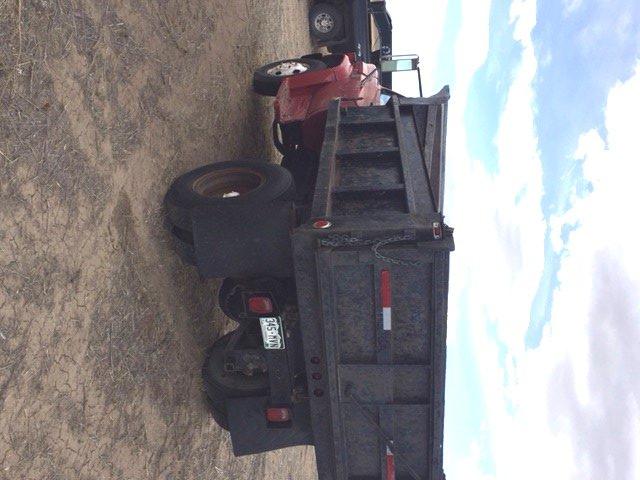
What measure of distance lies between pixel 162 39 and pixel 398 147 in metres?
2.01

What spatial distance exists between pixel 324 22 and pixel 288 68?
19.8ft

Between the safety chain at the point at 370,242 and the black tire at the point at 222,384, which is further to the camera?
the black tire at the point at 222,384

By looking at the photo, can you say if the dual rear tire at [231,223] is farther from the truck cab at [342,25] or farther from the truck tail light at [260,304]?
the truck cab at [342,25]

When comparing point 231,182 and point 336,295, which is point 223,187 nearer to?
point 231,182

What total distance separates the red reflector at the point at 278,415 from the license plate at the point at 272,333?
551 mm

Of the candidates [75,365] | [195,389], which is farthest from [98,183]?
[195,389]

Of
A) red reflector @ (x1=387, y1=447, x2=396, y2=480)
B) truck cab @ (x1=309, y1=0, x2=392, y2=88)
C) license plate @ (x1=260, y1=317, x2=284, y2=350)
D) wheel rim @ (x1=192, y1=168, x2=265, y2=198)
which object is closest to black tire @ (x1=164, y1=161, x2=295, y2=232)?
wheel rim @ (x1=192, y1=168, x2=265, y2=198)

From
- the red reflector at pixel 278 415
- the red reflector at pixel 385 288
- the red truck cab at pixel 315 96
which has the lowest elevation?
the red reflector at pixel 278 415

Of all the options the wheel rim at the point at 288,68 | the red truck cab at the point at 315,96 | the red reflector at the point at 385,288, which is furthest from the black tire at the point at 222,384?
the wheel rim at the point at 288,68

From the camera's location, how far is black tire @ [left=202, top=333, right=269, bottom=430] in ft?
15.0

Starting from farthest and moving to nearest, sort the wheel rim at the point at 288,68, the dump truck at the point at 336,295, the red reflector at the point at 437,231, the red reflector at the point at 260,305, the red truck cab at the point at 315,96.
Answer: the wheel rim at the point at 288,68, the red truck cab at the point at 315,96, the red reflector at the point at 260,305, the dump truck at the point at 336,295, the red reflector at the point at 437,231

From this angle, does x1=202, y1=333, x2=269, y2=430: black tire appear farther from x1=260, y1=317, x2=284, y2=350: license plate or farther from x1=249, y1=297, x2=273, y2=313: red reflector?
x1=249, y1=297, x2=273, y2=313: red reflector

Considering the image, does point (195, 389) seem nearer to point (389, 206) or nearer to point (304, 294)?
point (304, 294)

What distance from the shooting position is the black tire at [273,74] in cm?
659
